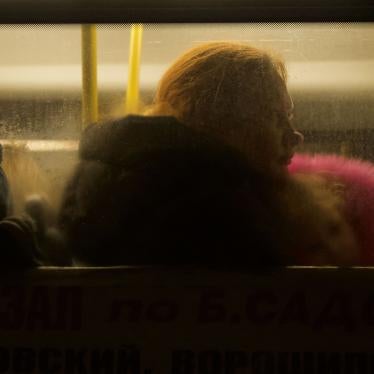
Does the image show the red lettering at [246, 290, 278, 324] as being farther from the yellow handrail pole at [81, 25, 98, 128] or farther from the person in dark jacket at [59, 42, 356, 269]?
the yellow handrail pole at [81, 25, 98, 128]

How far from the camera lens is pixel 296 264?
1441mm

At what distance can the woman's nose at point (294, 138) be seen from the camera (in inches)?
60.4

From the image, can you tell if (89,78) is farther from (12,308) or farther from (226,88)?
(12,308)

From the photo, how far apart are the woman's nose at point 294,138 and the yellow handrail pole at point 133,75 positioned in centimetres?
41

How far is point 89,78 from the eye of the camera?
1560mm

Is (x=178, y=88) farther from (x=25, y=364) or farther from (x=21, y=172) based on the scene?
(x=25, y=364)

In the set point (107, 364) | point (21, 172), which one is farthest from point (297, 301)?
point (21, 172)

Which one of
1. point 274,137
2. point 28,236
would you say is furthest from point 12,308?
point 274,137

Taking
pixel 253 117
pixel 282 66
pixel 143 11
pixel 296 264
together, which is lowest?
pixel 296 264

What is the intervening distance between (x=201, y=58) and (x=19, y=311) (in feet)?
2.61

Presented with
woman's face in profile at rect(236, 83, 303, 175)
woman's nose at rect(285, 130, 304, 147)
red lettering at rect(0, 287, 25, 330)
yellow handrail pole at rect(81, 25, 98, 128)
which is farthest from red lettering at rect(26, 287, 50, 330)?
woman's nose at rect(285, 130, 304, 147)

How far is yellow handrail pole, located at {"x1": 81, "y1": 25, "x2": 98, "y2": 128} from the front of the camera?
5.07 ft

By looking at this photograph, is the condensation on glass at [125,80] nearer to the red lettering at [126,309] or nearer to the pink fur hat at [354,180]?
the pink fur hat at [354,180]

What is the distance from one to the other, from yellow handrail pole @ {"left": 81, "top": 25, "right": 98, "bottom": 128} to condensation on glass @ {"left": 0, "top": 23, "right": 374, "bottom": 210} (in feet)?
0.05
